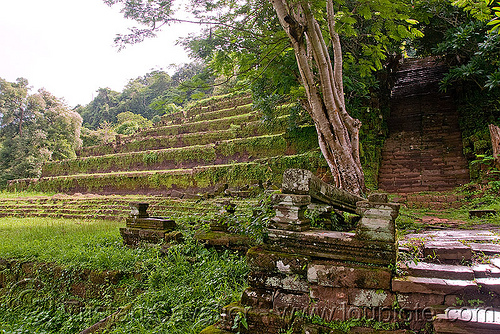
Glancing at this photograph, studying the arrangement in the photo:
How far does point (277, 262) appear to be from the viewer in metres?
2.71

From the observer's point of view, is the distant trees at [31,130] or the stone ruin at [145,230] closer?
the stone ruin at [145,230]

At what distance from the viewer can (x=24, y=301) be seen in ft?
17.1

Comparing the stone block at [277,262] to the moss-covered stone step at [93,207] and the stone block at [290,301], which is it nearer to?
the stone block at [290,301]

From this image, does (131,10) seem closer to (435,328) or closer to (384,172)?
(435,328)

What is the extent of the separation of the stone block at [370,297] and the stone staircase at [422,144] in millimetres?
7650

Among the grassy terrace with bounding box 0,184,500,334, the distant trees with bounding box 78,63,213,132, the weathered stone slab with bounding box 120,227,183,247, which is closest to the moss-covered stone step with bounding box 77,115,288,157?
the weathered stone slab with bounding box 120,227,183,247

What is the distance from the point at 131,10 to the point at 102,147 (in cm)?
2125

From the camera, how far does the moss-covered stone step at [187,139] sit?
50.3ft

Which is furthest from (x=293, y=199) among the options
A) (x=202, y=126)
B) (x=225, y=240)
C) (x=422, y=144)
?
(x=202, y=126)

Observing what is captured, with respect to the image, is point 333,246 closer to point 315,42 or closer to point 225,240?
point 225,240

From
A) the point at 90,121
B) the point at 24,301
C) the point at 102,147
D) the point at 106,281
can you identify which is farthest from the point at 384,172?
the point at 90,121

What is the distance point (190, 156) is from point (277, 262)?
14.5 meters

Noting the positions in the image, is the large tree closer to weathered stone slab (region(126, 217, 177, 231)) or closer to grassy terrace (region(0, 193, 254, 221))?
weathered stone slab (region(126, 217, 177, 231))

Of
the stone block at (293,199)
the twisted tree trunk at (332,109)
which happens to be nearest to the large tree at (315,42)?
the twisted tree trunk at (332,109)
